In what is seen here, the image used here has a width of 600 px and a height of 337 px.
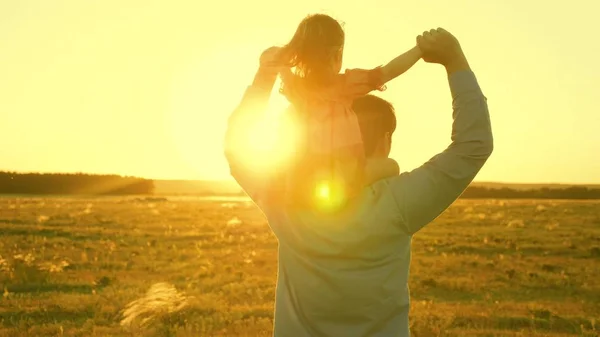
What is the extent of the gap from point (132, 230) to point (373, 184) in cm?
3307

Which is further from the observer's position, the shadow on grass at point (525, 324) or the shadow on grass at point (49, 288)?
the shadow on grass at point (49, 288)

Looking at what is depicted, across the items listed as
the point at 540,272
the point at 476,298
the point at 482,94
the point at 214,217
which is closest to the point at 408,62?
the point at 482,94

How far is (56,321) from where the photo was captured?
11383 millimetres

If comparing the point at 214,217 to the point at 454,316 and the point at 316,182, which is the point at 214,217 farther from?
the point at 316,182

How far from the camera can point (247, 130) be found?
2199 millimetres

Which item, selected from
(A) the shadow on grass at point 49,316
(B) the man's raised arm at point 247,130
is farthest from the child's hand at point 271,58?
(A) the shadow on grass at point 49,316

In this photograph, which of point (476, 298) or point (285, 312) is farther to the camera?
point (476, 298)

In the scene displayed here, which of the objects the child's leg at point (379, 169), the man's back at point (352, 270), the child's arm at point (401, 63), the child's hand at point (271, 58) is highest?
the child's hand at point (271, 58)

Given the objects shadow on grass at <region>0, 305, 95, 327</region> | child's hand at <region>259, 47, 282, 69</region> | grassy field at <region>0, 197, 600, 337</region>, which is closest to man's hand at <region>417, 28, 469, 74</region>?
child's hand at <region>259, 47, 282, 69</region>

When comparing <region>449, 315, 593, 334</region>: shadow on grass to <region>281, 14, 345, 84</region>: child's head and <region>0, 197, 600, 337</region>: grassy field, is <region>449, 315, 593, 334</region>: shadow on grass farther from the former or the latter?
<region>281, 14, 345, 84</region>: child's head

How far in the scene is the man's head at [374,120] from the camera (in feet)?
6.49

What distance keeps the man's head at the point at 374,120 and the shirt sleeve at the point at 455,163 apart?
0.38 ft

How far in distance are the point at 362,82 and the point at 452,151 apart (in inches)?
13.2

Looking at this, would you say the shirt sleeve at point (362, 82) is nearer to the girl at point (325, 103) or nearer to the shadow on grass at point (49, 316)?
the girl at point (325, 103)
